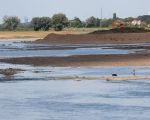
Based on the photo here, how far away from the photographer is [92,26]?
161m

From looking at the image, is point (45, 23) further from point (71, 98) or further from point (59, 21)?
point (71, 98)

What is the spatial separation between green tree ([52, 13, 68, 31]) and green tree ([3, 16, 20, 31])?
14344 millimetres

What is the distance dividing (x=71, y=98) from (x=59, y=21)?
10992 centimetres

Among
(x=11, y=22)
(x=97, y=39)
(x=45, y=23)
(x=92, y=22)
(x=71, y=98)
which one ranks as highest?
(x=71, y=98)

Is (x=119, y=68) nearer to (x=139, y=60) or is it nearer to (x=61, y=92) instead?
(x=139, y=60)

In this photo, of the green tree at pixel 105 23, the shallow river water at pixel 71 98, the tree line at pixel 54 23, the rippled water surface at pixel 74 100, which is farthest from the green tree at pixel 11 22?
the rippled water surface at pixel 74 100

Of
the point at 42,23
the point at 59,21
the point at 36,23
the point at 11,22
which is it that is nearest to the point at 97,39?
the point at 59,21

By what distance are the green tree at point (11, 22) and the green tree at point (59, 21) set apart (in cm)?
1434

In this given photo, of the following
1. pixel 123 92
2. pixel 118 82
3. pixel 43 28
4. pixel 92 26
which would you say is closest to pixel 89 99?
pixel 123 92

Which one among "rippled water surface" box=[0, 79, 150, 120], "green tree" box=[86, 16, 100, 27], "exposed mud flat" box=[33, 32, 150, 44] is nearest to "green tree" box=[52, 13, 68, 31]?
"green tree" box=[86, 16, 100, 27]

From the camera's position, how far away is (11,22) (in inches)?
5758

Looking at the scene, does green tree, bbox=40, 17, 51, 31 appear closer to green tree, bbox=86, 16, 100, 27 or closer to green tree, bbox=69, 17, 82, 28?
green tree, bbox=69, 17, 82, 28

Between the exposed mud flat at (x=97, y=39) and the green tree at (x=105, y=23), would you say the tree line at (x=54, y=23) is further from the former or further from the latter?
the exposed mud flat at (x=97, y=39)

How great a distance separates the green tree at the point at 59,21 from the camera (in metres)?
132
